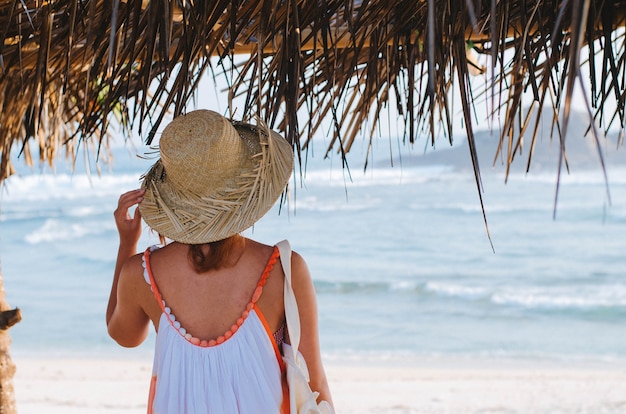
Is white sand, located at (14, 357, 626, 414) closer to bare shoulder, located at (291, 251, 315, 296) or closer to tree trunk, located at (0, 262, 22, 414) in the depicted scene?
tree trunk, located at (0, 262, 22, 414)

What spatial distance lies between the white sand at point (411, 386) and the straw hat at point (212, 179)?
4.22 meters

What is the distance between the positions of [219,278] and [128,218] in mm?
259

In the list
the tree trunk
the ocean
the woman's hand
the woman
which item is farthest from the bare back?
the ocean

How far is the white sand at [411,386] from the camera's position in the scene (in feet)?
18.5

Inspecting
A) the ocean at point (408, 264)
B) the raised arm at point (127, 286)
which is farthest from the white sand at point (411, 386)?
the raised arm at point (127, 286)

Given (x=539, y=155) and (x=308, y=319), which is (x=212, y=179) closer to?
(x=308, y=319)

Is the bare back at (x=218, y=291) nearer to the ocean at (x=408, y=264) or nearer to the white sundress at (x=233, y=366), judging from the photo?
the white sundress at (x=233, y=366)


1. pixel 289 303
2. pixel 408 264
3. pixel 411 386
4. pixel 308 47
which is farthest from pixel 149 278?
pixel 408 264

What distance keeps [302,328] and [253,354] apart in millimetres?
110

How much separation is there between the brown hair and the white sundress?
0.08m

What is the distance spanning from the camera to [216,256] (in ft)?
5.20

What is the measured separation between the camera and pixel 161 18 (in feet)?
4.18

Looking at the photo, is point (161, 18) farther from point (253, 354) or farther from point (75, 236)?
point (75, 236)

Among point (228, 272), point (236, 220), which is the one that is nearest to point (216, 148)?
point (236, 220)
